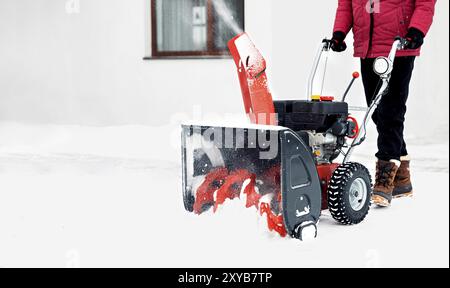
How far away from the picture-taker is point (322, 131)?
9.57 feet

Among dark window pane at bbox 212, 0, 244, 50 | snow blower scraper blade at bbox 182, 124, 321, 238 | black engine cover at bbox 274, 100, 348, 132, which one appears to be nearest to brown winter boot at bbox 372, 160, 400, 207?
black engine cover at bbox 274, 100, 348, 132

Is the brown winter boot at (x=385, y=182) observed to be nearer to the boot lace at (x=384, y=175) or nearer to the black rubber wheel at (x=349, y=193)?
the boot lace at (x=384, y=175)

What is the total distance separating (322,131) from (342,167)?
0.71ft

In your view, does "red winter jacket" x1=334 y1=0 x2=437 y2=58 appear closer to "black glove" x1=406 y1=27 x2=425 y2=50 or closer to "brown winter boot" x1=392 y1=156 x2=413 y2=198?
"black glove" x1=406 y1=27 x2=425 y2=50

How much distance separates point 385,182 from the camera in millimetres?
3271

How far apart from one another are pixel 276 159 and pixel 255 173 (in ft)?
0.47

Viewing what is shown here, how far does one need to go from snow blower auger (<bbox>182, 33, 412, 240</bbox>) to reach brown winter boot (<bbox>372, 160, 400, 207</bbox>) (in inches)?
13.8

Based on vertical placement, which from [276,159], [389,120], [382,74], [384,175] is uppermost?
[382,74]

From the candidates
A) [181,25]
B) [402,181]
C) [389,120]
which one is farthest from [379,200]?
[181,25]

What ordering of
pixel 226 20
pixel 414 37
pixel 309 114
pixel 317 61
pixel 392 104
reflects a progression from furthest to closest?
pixel 226 20
pixel 392 104
pixel 317 61
pixel 414 37
pixel 309 114

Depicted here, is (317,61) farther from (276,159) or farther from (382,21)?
(276,159)

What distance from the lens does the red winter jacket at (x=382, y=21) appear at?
9.97 ft

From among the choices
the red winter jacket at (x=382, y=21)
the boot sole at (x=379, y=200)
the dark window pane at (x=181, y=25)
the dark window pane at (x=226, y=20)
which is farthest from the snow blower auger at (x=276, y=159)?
the dark window pane at (x=181, y=25)

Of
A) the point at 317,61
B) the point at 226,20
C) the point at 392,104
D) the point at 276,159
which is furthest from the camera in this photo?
the point at 226,20
